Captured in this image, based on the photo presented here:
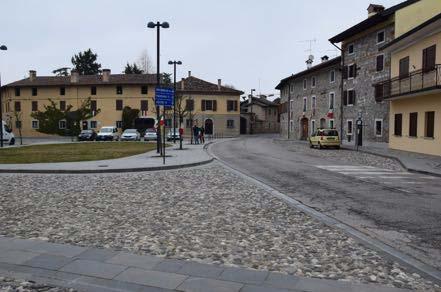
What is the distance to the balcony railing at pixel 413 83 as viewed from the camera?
22950 millimetres

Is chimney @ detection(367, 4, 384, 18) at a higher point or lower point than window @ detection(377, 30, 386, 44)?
higher

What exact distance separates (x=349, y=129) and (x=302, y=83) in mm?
15206

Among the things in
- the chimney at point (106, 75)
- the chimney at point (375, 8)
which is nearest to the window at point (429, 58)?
the chimney at point (375, 8)

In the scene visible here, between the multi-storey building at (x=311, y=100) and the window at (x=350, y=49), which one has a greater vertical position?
the window at (x=350, y=49)

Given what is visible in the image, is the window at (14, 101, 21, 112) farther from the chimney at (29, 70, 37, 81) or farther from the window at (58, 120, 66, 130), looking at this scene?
the window at (58, 120, 66, 130)

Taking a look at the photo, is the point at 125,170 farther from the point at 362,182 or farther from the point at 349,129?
the point at 349,129

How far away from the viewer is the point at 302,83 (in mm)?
53781

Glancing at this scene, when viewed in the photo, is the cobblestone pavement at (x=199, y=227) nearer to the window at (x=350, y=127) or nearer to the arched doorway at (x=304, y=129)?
the window at (x=350, y=127)

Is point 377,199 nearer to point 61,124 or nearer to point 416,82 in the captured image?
point 416,82

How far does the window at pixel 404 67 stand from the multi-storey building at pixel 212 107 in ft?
139

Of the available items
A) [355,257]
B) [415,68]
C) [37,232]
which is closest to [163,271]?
[355,257]

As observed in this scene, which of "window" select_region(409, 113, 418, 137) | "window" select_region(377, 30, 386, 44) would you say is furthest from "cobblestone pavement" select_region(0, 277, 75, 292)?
"window" select_region(377, 30, 386, 44)

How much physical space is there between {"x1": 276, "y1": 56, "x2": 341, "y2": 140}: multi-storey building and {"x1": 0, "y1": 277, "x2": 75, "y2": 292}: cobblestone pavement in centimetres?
4040

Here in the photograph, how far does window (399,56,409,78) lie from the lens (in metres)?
27.8
